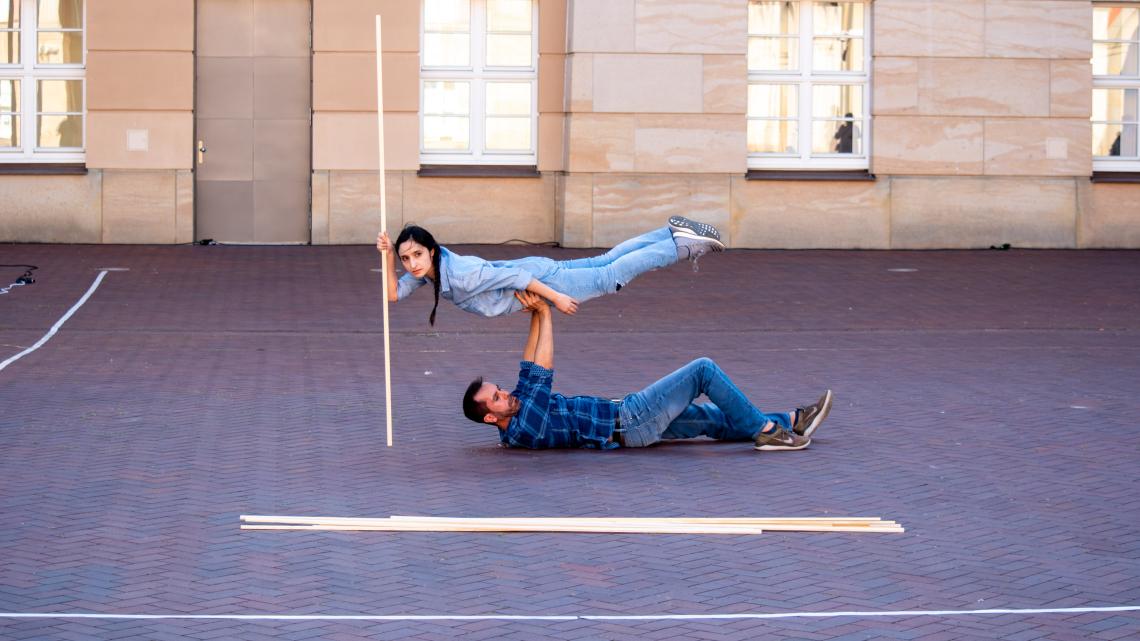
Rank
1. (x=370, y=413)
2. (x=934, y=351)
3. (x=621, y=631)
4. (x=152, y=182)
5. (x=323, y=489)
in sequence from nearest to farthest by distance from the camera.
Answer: (x=621, y=631), (x=323, y=489), (x=370, y=413), (x=934, y=351), (x=152, y=182)

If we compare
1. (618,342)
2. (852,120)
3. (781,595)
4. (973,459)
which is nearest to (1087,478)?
(973,459)

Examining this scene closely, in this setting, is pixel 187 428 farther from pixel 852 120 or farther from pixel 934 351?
pixel 852 120

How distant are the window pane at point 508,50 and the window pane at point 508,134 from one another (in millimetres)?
773

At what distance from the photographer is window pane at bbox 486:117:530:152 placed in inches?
843

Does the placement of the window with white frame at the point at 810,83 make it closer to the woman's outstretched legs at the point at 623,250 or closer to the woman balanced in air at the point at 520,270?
the woman's outstretched legs at the point at 623,250

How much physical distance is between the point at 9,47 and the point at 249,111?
3.39 metres

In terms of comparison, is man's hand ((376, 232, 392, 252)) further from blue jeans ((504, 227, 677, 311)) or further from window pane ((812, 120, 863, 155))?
window pane ((812, 120, 863, 155))

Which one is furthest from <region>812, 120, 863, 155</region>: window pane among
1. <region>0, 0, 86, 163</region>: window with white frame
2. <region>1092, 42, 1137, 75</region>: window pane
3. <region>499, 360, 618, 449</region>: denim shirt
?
<region>499, 360, 618, 449</region>: denim shirt

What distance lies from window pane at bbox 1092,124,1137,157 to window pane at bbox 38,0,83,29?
47.1 feet

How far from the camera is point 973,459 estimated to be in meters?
8.39

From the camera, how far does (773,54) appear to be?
21453 mm

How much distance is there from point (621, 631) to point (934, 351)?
8.09m

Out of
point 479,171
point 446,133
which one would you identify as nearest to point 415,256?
point 479,171

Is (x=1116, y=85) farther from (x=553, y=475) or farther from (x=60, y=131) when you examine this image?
(x=553, y=475)
